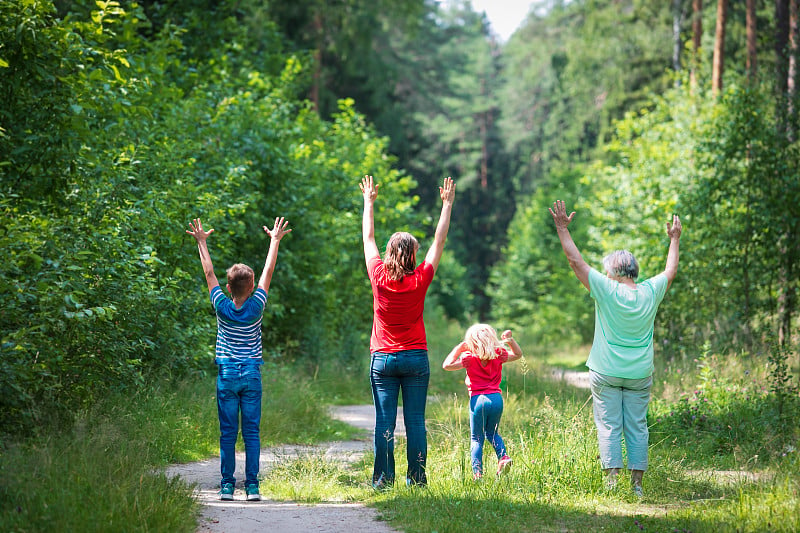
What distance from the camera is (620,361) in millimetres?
6434

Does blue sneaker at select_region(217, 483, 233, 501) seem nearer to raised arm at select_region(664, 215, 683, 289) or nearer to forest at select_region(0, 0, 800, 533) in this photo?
forest at select_region(0, 0, 800, 533)

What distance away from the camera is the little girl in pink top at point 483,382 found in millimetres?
7246

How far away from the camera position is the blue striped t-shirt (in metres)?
6.59

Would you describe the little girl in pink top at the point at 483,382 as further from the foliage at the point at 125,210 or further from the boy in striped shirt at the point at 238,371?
the foliage at the point at 125,210

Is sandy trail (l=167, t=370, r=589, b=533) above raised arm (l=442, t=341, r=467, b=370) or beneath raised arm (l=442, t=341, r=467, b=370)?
beneath

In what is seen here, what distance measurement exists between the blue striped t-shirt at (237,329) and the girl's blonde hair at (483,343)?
189cm

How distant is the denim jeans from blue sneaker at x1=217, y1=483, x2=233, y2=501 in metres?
2.95

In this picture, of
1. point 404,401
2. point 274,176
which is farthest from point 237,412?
point 274,176

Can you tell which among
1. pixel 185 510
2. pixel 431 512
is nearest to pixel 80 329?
pixel 185 510

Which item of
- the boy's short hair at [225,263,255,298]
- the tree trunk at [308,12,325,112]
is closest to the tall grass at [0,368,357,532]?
the boy's short hair at [225,263,255,298]

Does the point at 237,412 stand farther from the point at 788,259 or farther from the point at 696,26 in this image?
the point at 696,26

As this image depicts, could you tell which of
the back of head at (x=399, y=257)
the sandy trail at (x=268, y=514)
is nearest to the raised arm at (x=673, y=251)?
the back of head at (x=399, y=257)

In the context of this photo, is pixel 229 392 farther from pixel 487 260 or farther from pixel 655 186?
pixel 487 260

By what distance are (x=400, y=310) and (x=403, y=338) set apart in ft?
0.71
